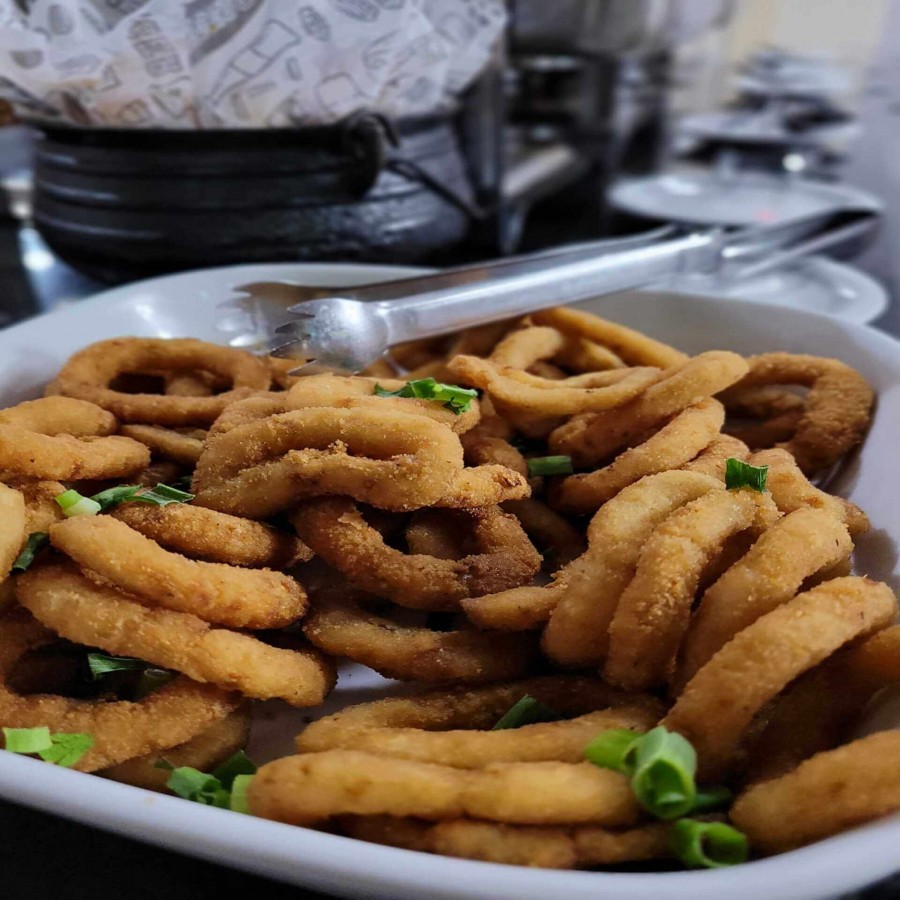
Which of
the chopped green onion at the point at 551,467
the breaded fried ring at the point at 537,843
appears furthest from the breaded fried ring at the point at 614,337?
the breaded fried ring at the point at 537,843

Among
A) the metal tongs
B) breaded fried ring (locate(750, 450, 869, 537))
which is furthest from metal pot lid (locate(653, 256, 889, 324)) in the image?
breaded fried ring (locate(750, 450, 869, 537))

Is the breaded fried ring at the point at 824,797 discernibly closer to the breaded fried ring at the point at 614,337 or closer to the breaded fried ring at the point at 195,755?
the breaded fried ring at the point at 195,755

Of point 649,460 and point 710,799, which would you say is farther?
point 649,460

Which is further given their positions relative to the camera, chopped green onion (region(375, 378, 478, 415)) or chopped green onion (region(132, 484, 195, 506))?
chopped green onion (region(375, 378, 478, 415))

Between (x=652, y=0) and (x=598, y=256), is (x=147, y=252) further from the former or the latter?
(x=652, y=0)

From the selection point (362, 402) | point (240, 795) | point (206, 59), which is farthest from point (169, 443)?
point (206, 59)

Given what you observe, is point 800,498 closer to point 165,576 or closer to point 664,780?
point 664,780

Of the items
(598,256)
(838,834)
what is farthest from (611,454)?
(838,834)

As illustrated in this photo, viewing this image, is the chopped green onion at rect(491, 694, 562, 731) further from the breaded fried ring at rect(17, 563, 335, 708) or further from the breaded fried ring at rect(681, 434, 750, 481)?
the breaded fried ring at rect(681, 434, 750, 481)
